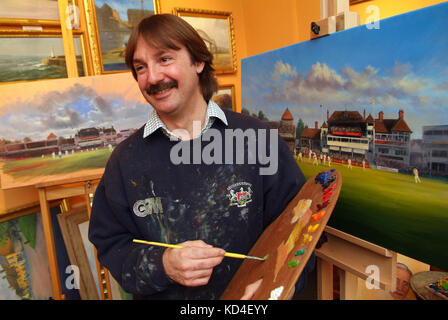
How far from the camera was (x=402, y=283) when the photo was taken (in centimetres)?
209

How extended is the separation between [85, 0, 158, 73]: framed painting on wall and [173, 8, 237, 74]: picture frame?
45 cm

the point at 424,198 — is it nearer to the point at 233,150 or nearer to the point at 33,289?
the point at 233,150

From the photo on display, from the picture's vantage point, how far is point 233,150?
4.05ft

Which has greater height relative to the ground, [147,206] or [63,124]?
[63,124]

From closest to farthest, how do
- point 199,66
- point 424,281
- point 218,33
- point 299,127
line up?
point 199,66, point 299,127, point 424,281, point 218,33

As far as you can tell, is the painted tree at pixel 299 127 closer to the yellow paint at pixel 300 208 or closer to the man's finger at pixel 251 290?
the yellow paint at pixel 300 208

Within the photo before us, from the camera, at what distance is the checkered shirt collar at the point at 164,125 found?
1229 mm

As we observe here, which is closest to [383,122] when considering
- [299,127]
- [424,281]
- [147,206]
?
[299,127]

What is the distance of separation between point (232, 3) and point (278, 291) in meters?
3.13

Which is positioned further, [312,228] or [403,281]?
[403,281]

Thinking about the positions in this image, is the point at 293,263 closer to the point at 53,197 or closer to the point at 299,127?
the point at 299,127

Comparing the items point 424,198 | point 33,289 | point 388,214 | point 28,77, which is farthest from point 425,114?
point 33,289

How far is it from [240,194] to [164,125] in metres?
0.41

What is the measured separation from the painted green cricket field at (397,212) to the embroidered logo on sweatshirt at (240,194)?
48cm
